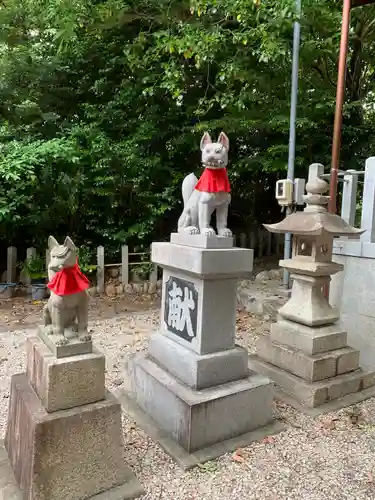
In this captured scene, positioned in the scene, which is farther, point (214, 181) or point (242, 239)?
point (242, 239)

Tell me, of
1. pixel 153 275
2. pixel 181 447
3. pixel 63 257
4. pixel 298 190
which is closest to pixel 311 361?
pixel 181 447

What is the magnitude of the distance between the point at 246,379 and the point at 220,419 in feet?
1.58


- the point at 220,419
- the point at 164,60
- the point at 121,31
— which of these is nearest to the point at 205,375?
the point at 220,419

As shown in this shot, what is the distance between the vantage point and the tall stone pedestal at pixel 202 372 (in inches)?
128

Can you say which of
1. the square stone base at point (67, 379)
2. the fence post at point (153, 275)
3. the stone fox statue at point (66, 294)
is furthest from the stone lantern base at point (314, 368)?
the fence post at point (153, 275)

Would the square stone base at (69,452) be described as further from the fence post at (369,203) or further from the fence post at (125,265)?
the fence post at (125,265)

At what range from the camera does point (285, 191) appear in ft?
23.3

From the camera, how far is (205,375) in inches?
135

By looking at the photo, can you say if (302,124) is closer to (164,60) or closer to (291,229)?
(164,60)

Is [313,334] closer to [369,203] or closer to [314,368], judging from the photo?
[314,368]

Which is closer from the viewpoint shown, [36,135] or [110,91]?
[36,135]

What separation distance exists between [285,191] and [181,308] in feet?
13.8

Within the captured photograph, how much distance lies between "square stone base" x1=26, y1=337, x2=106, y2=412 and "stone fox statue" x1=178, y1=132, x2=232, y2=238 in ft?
4.78

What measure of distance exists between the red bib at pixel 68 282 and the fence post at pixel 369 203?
384 centimetres
